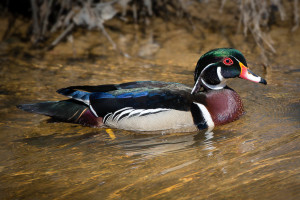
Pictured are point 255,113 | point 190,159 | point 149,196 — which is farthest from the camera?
point 255,113

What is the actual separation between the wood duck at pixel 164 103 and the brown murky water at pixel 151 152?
0.11 metres

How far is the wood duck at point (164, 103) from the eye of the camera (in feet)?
15.3

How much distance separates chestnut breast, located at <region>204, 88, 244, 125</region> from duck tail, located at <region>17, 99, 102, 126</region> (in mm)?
1178

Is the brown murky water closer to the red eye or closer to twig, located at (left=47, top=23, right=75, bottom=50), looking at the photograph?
the red eye

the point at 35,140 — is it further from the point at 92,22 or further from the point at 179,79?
the point at 92,22

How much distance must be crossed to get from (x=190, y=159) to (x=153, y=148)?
1.45 feet

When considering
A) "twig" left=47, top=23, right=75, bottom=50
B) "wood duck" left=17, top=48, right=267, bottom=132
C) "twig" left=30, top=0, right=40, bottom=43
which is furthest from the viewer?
"twig" left=47, top=23, right=75, bottom=50

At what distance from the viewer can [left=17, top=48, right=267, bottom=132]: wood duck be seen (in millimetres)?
4656

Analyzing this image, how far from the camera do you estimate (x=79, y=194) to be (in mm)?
3562

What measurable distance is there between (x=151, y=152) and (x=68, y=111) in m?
1.20

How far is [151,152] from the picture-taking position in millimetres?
4262

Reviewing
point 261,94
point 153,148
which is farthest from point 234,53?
point 153,148

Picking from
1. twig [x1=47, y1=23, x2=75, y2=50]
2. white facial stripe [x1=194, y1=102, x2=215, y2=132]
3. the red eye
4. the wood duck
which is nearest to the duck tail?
the wood duck

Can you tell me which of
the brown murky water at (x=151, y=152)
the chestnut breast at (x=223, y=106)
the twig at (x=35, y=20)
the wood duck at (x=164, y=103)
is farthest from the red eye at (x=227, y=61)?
the twig at (x=35, y=20)
